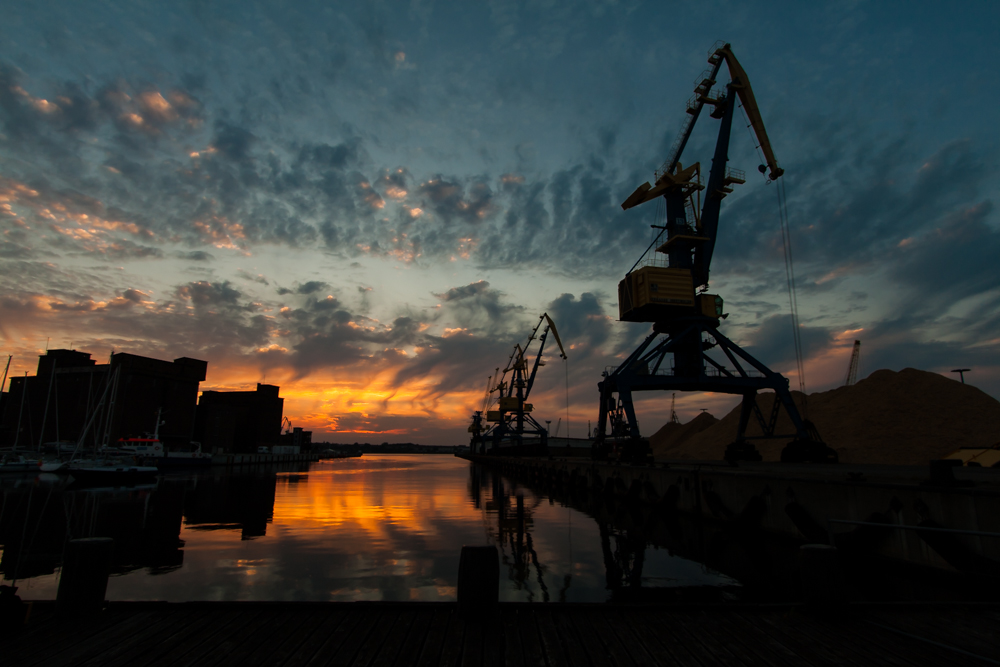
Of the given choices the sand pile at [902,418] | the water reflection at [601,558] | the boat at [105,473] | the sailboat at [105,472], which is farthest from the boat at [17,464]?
the sand pile at [902,418]

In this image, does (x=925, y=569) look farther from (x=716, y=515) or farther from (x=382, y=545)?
(x=382, y=545)

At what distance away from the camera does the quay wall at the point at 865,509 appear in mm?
11500

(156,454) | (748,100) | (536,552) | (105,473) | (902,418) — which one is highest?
(748,100)

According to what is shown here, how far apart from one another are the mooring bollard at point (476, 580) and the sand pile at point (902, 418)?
6067cm

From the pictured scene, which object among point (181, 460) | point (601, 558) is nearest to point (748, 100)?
point (601, 558)

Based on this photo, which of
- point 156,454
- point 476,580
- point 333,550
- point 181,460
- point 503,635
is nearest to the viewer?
point 503,635

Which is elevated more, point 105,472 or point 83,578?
point 83,578

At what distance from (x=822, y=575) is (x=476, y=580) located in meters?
5.17

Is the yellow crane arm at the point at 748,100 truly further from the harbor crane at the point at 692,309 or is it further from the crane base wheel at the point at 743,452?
the crane base wheel at the point at 743,452

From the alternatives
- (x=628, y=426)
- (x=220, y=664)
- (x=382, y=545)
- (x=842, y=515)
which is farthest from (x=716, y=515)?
(x=220, y=664)

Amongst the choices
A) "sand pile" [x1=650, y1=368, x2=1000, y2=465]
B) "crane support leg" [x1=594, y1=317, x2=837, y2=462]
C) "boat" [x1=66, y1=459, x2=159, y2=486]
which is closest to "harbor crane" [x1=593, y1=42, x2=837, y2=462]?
"crane support leg" [x1=594, y1=317, x2=837, y2=462]

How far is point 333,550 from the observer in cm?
1870

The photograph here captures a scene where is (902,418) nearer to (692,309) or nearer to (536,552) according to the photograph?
(692,309)

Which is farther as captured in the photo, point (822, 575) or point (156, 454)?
point (156, 454)
